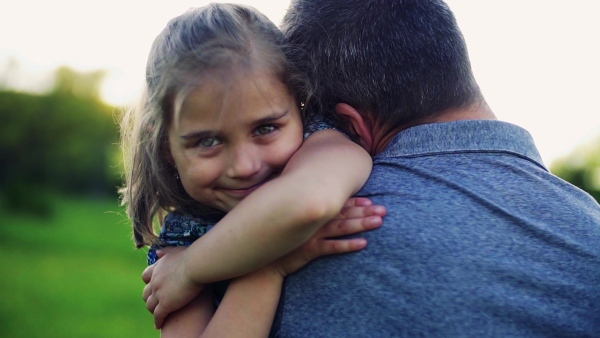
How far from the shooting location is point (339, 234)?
2.09 meters

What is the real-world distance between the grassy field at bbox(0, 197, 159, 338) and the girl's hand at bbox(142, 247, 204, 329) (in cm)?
946

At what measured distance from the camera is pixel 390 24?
2443 millimetres

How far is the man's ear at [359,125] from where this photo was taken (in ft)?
8.30

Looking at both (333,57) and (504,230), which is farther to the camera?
(333,57)

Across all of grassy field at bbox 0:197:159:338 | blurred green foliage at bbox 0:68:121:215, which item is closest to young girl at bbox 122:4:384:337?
grassy field at bbox 0:197:159:338

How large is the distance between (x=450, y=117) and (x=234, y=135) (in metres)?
0.74

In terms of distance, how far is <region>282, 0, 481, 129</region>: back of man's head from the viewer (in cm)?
241

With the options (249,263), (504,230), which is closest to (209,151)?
(249,263)

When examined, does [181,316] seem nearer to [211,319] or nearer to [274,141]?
[211,319]

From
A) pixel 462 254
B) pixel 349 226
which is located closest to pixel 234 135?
pixel 349 226

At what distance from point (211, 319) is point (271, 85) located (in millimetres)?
833

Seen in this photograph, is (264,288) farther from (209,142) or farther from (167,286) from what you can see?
(209,142)

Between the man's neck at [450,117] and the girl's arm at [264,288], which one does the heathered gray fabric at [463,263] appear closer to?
the girl's arm at [264,288]

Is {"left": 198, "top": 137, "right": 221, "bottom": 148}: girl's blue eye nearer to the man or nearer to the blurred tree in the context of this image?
the man
